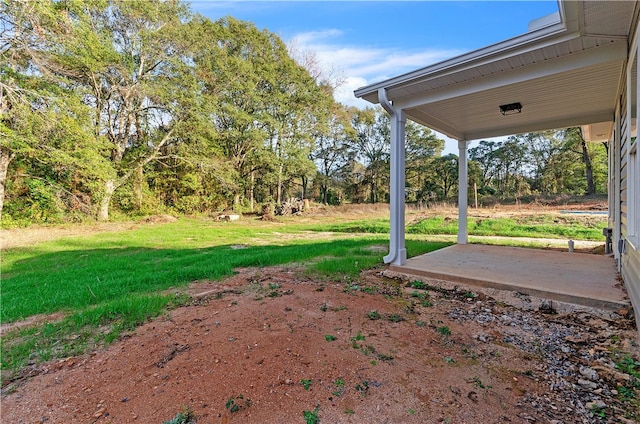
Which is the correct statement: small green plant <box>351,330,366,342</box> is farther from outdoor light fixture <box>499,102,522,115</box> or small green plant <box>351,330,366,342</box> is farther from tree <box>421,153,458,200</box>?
tree <box>421,153,458,200</box>

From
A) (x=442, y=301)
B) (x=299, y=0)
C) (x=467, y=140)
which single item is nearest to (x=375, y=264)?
(x=442, y=301)

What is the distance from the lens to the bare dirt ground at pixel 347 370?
1.32 metres

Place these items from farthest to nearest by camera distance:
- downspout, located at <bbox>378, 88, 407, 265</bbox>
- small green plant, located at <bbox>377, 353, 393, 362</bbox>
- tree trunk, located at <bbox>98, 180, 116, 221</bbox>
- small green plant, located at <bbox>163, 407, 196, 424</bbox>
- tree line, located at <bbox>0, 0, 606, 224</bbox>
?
tree trunk, located at <bbox>98, 180, 116, 221</bbox>, tree line, located at <bbox>0, 0, 606, 224</bbox>, downspout, located at <bbox>378, 88, 407, 265</bbox>, small green plant, located at <bbox>377, 353, 393, 362</bbox>, small green plant, located at <bbox>163, 407, 196, 424</bbox>

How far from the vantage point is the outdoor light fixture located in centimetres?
379

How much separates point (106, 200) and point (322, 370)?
1294cm

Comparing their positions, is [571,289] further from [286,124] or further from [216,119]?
[286,124]

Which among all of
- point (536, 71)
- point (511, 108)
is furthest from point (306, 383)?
point (511, 108)

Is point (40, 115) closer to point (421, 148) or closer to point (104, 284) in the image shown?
point (104, 284)

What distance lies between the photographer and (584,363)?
172cm

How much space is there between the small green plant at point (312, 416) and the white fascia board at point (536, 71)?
11.2 ft

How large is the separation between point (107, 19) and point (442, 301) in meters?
15.0

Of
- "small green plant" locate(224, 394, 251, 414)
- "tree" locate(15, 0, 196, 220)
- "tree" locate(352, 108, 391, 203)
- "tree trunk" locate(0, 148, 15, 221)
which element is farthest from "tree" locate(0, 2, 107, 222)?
"tree" locate(352, 108, 391, 203)

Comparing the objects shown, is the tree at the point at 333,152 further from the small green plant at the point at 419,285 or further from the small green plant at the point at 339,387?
the small green plant at the point at 339,387

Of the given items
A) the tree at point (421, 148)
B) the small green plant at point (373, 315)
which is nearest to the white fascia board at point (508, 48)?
Result: the small green plant at point (373, 315)
